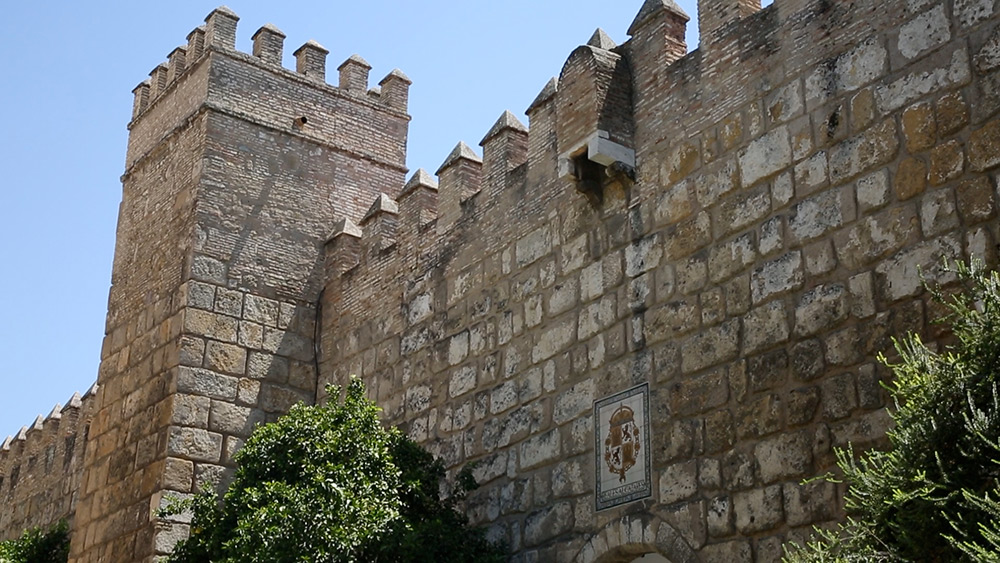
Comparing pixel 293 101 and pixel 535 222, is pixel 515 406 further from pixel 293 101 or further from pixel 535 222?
pixel 293 101

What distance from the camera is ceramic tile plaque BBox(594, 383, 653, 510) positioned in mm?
7312

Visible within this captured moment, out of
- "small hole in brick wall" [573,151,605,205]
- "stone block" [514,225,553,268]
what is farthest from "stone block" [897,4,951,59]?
"stone block" [514,225,553,268]

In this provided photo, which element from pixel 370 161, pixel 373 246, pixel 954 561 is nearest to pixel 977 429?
pixel 954 561

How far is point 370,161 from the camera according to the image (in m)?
11.9

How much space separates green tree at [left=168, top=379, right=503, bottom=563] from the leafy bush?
409cm

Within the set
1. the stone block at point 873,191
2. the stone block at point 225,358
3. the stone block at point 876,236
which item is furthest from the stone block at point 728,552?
the stone block at point 225,358

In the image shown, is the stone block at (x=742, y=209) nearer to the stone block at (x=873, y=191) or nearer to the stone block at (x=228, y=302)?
the stone block at (x=873, y=191)

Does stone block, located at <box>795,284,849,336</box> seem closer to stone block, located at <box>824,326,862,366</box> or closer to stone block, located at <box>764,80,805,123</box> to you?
stone block, located at <box>824,326,862,366</box>

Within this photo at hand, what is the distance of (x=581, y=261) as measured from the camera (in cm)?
829

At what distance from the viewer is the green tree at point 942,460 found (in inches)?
184

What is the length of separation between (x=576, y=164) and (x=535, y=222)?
0.71m

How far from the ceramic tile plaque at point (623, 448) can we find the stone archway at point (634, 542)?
136 millimetres

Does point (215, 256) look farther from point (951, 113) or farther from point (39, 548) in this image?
point (951, 113)

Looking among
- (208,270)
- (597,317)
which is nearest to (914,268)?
(597,317)
